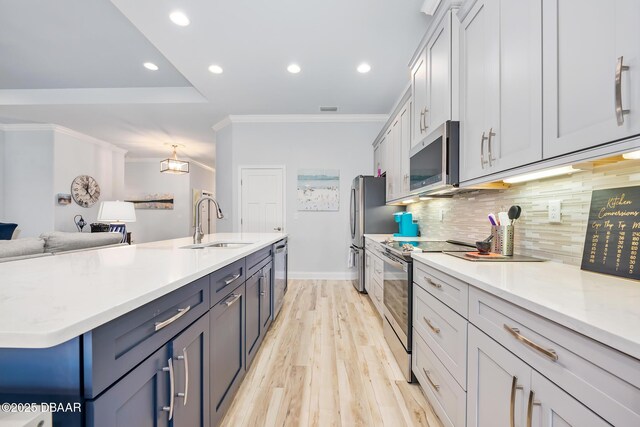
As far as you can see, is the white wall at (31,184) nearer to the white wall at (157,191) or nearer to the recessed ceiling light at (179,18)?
the white wall at (157,191)

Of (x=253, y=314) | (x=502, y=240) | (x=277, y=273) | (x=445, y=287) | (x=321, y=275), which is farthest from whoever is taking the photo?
(x=321, y=275)

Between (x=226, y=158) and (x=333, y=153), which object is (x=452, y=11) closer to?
(x=333, y=153)

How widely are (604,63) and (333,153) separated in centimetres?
398

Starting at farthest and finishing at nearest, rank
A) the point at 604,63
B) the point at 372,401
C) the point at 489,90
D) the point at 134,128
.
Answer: the point at 134,128 < the point at 372,401 < the point at 489,90 < the point at 604,63

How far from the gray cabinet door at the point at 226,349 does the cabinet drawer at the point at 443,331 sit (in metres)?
1.06

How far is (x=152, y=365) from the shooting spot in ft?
2.62

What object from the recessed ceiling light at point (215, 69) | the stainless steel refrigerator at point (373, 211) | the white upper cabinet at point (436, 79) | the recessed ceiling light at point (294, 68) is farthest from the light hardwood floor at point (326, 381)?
the recessed ceiling light at point (215, 69)

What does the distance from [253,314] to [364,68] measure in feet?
9.61

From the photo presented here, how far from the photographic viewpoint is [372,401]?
1578 millimetres

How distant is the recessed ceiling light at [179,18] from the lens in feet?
7.62

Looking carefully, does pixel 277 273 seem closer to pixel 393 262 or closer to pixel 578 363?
pixel 393 262

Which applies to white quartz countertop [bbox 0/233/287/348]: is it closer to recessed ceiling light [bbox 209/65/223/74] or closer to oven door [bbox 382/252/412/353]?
oven door [bbox 382/252/412/353]

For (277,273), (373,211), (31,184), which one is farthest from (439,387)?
(31,184)

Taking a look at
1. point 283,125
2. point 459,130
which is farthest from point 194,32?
point 459,130
